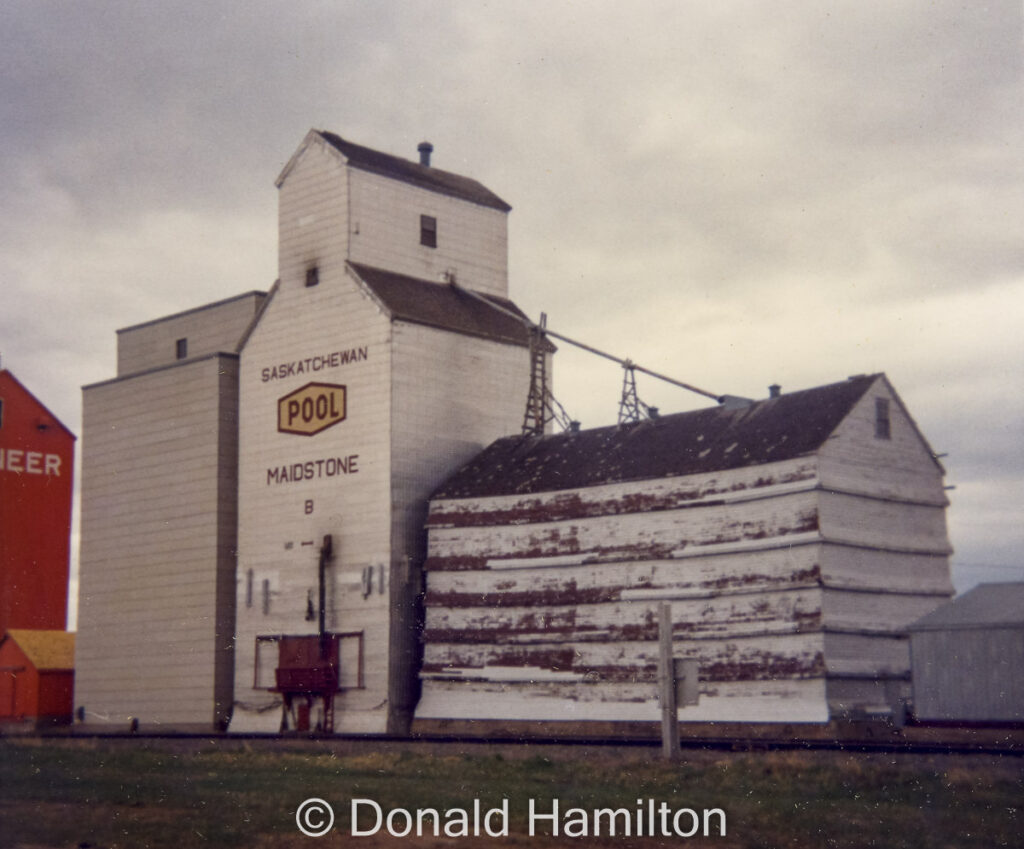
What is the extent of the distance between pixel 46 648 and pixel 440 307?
74.1 ft

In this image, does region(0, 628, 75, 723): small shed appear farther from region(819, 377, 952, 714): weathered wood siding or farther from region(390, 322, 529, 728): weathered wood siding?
region(819, 377, 952, 714): weathered wood siding

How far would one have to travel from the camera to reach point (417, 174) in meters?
44.6

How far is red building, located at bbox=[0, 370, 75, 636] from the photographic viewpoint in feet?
184

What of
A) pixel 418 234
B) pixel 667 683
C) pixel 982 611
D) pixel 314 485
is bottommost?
pixel 667 683

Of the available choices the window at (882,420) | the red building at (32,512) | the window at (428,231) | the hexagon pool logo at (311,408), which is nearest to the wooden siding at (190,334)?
the hexagon pool logo at (311,408)

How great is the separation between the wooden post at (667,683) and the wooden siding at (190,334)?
1049 inches

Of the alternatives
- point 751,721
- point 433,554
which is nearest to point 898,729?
point 751,721

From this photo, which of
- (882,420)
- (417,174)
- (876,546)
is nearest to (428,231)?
(417,174)

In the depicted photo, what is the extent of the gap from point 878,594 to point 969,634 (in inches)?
167

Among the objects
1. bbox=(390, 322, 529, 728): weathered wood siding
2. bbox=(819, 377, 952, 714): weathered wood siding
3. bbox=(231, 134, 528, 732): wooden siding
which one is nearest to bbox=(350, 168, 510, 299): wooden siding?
bbox=(231, 134, 528, 732): wooden siding

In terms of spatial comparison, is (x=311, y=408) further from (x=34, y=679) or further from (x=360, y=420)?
(x=34, y=679)

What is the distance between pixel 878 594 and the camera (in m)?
31.2

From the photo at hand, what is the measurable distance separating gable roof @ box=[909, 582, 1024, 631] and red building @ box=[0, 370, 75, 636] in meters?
41.1

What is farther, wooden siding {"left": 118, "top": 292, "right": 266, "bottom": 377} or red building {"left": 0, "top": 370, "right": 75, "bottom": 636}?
red building {"left": 0, "top": 370, "right": 75, "bottom": 636}
